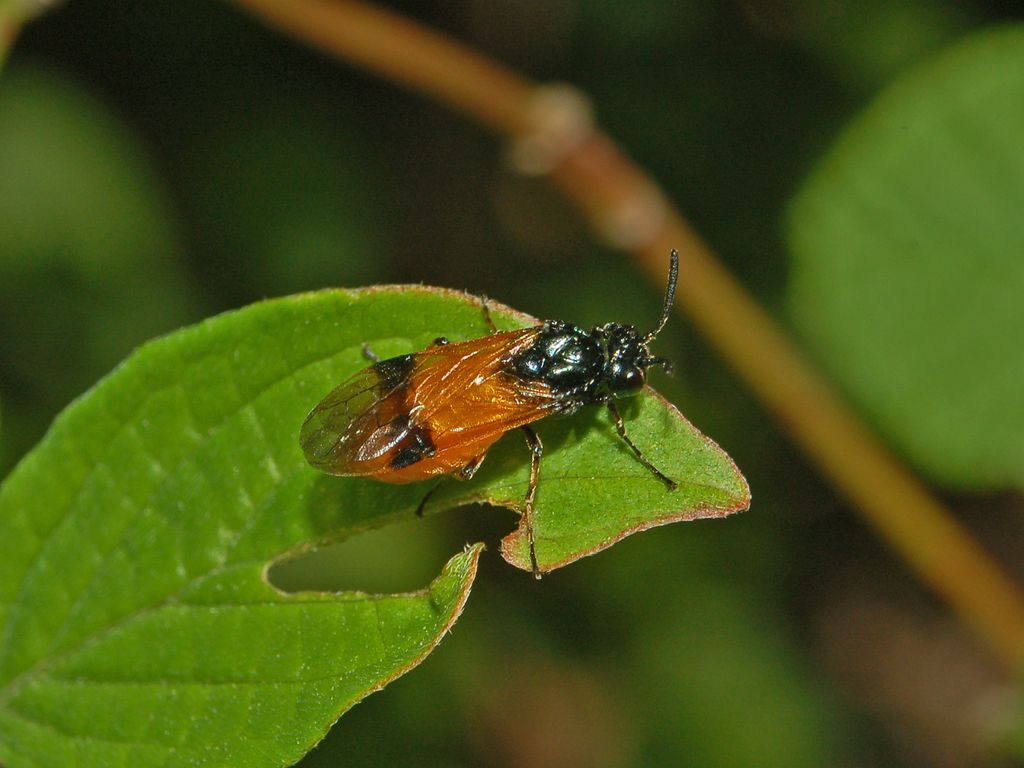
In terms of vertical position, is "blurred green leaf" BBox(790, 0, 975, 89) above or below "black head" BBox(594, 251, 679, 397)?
above

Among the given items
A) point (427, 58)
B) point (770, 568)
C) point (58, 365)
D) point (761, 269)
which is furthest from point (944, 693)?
point (58, 365)

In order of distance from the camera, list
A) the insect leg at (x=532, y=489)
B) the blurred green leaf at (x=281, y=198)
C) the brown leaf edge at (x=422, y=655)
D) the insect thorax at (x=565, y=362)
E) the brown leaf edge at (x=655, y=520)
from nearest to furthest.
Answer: the brown leaf edge at (x=422, y=655) < the brown leaf edge at (x=655, y=520) < the insect leg at (x=532, y=489) < the insect thorax at (x=565, y=362) < the blurred green leaf at (x=281, y=198)

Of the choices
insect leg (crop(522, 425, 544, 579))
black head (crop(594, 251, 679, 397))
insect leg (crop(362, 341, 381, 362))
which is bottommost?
insect leg (crop(522, 425, 544, 579))

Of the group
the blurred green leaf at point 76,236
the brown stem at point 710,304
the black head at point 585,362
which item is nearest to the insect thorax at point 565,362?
the black head at point 585,362

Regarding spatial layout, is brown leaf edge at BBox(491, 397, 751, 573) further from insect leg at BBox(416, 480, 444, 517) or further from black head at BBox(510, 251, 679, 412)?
black head at BBox(510, 251, 679, 412)

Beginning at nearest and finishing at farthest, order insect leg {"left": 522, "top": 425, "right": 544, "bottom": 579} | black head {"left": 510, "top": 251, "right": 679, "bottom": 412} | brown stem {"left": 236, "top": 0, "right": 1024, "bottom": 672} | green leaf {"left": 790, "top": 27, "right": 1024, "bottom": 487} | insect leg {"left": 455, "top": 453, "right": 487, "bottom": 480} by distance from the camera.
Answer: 1. insect leg {"left": 522, "top": 425, "right": 544, "bottom": 579}
2. insect leg {"left": 455, "top": 453, "right": 487, "bottom": 480}
3. black head {"left": 510, "top": 251, "right": 679, "bottom": 412}
4. brown stem {"left": 236, "top": 0, "right": 1024, "bottom": 672}
5. green leaf {"left": 790, "top": 27, "right": 1024, "bottom": 487}

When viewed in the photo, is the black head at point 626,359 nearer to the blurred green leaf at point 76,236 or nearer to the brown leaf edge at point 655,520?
the brown leaf edge at point 655,520

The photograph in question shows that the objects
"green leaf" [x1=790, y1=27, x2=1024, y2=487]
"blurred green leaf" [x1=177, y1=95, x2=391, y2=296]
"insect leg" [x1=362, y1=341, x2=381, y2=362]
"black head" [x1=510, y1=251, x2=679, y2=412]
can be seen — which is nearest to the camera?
"insect leg" [x1=362, y1=341, x2=381, y2=362]

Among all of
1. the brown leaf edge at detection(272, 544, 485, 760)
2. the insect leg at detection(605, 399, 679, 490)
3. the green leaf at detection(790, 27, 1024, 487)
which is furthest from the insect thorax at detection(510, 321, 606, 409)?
the green leaf at detection(790, 27, 1024, 487)
